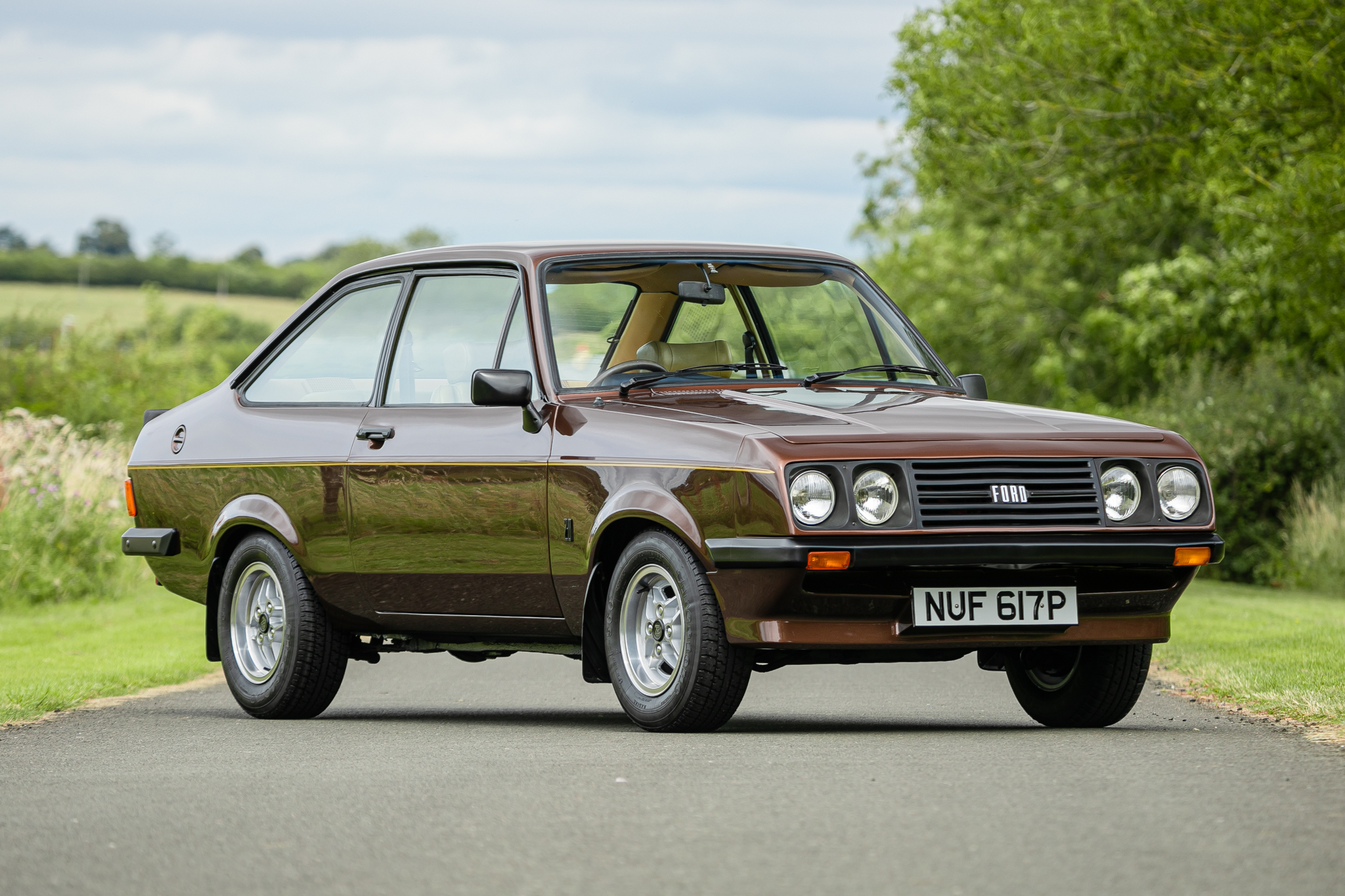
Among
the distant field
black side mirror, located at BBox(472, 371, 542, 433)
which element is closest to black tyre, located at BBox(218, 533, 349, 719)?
black side mirror, located at BBox(472, 371, 542, 433)

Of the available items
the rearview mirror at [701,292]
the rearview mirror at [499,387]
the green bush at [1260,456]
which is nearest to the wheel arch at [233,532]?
the rearview mirror at [499,387]

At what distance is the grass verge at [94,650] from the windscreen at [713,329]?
127 inches

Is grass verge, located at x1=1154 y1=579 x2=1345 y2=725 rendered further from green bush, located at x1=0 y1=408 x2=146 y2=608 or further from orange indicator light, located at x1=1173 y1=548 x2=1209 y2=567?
green bush, located at x1=0 y1=408 x2=146 y2=608

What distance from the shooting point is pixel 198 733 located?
8922 millimetres

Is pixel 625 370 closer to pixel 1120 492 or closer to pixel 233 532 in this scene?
pixel 1120 492

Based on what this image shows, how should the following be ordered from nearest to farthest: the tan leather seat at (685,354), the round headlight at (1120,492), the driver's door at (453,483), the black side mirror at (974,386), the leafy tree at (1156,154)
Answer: the round headlight at (1120,492), the driver's door at (453,483), the tan leather seat at (685,354), the black side mirror at (974,386), the leafy tree at (1156,154)

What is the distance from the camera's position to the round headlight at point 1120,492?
7910mm

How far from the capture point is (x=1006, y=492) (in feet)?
25.2

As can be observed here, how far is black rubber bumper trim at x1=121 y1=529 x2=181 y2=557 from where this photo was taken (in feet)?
33.8

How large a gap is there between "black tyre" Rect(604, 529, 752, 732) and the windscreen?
105 cm

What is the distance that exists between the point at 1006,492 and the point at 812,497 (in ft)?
2.45

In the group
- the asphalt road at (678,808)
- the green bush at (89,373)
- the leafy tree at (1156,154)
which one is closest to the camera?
the asphalt road at (678,808)

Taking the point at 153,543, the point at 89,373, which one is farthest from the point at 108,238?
the point at 153,543

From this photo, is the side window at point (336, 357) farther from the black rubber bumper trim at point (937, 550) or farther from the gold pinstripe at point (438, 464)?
the black rubber bumper trim at point (937, 550)
